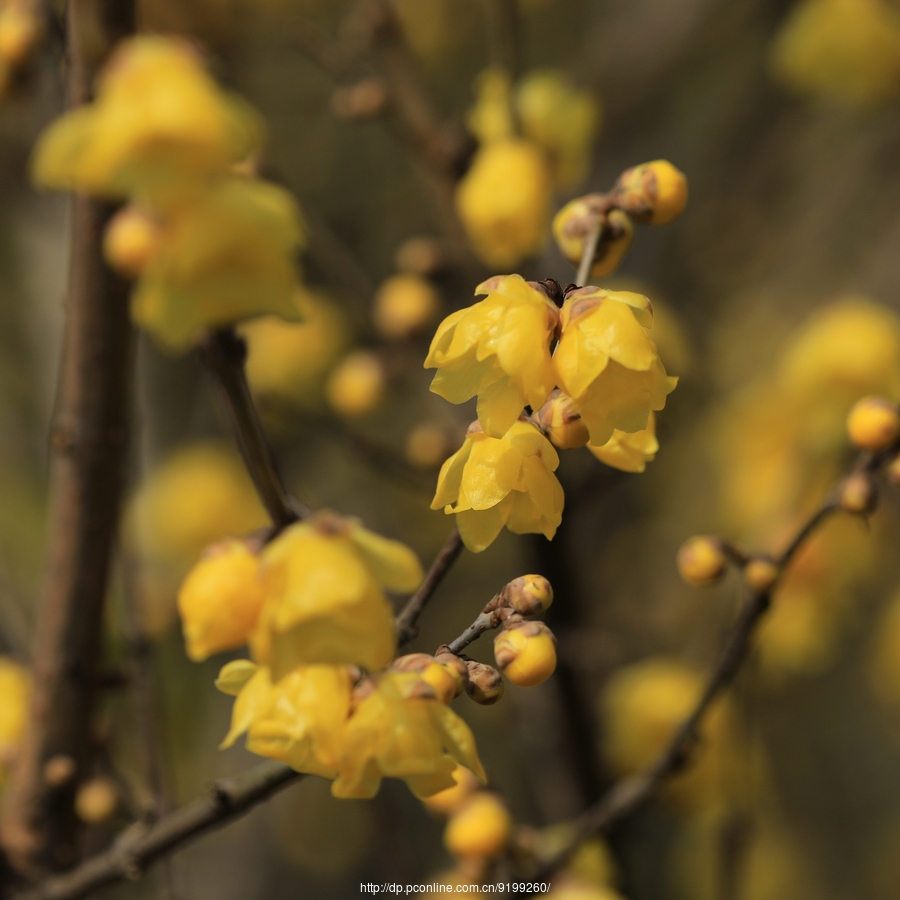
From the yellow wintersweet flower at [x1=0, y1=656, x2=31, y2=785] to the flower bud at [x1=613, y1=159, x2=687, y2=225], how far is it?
4.10 ft

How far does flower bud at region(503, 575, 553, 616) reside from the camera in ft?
3.68

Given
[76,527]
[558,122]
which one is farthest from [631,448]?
[558,122]

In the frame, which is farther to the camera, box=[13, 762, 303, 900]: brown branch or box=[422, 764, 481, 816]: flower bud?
box=[422, 764, 481, 816]: flower bud

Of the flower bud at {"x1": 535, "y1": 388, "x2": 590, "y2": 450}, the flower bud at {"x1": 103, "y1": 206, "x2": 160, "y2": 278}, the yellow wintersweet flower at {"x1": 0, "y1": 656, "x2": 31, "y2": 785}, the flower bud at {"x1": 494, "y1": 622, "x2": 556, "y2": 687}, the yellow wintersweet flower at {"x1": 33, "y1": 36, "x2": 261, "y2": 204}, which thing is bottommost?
the flower bud at {"x1": 494, "y1": 622, "x2": 556, "y2": 687}

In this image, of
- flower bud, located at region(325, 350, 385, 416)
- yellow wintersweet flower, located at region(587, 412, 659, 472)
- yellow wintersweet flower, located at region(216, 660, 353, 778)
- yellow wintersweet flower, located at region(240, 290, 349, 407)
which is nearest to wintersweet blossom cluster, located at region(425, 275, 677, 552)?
yellow wintersweet flower, located at region(587, 412, 659, 472)

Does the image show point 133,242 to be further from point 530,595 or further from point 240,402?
point 530,595

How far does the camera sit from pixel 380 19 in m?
2.50

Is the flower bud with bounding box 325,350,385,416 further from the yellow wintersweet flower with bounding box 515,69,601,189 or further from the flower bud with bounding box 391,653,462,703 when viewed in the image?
the flower bud with bounding box 391,653,462,703

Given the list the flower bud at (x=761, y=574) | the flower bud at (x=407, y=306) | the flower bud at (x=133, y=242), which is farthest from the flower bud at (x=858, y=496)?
the flower bud at (x=407, y=306)

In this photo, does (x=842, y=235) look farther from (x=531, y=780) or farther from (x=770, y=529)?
(x=531, y=780)

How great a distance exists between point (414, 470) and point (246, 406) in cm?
145

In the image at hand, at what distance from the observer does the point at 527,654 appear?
3.62ft

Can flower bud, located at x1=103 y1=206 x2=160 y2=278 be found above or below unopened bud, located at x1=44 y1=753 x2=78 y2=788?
above

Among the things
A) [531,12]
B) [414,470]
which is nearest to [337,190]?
[531,12]
